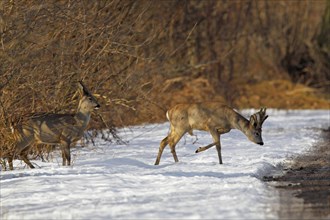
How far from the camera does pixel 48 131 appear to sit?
15.8 metres

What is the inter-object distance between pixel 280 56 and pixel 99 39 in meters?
27.3

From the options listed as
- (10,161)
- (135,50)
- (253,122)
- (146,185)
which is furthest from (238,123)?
(135,50)

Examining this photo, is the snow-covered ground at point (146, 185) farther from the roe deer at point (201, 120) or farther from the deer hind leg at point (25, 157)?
the roe deer at point (201, 120)

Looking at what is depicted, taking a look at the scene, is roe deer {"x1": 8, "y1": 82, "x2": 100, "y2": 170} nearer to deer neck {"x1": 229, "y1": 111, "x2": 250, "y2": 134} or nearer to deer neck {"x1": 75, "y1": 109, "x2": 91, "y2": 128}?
deer neck {"x1": 75, "y1": 109, "x2": 91, "y2": 128}

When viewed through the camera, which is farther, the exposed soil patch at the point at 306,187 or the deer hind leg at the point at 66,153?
the deer hind leg at the point at 66,153

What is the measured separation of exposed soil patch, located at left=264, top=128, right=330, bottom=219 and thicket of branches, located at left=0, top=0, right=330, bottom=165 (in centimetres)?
428

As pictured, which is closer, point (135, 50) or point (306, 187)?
point (306, 187)

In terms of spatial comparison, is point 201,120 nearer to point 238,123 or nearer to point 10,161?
point 238,123

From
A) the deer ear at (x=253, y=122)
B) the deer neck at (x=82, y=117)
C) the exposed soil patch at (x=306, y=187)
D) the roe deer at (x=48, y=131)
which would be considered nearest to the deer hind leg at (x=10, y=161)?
the roe deer at (x=48, y=131)

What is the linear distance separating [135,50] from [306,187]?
32.7 ft

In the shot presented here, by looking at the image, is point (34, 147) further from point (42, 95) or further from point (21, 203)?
point (21, 203)

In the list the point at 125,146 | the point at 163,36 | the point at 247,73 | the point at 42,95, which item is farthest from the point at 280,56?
the point at 42,95

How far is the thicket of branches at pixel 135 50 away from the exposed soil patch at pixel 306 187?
428cm

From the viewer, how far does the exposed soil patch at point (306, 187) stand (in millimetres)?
10678
